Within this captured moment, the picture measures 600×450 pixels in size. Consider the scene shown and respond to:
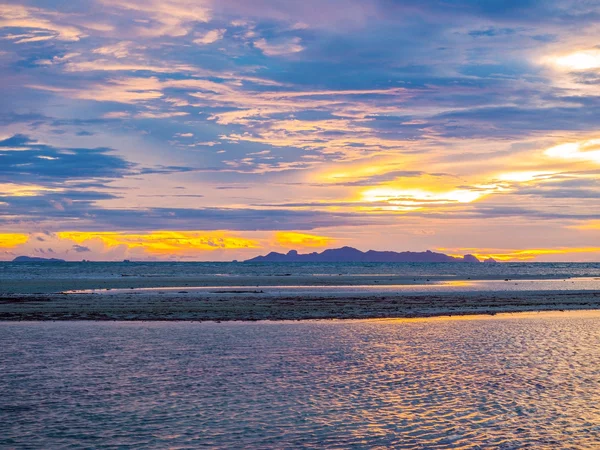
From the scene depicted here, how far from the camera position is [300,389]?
71.2ft

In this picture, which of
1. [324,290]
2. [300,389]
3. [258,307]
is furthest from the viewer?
[324,290]

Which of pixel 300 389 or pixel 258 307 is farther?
pixel 258 307

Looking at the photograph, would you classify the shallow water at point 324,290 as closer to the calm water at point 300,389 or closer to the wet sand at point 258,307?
the wet sand at point 258,307

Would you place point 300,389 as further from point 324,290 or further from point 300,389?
point 324,290

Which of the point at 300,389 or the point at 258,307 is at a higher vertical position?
the point at 258,307

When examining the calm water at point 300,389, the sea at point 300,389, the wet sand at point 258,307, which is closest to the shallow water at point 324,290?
the wet sand at point 258,307

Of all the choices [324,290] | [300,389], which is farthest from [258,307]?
[300,389]

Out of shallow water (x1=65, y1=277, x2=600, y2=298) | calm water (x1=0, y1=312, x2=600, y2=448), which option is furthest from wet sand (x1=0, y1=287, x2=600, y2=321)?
calm water (x1=0, y1=312, x2=600, y2=448)

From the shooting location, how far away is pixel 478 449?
15156mm

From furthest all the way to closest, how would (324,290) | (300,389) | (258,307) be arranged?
1. (324,290)
2. (258,307)
3. (300,389)

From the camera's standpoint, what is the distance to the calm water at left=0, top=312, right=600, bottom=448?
643 inches

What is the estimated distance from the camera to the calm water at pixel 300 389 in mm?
16344

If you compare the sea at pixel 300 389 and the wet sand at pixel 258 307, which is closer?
the sea at pixel 300 389

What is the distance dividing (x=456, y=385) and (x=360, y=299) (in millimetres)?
43836
